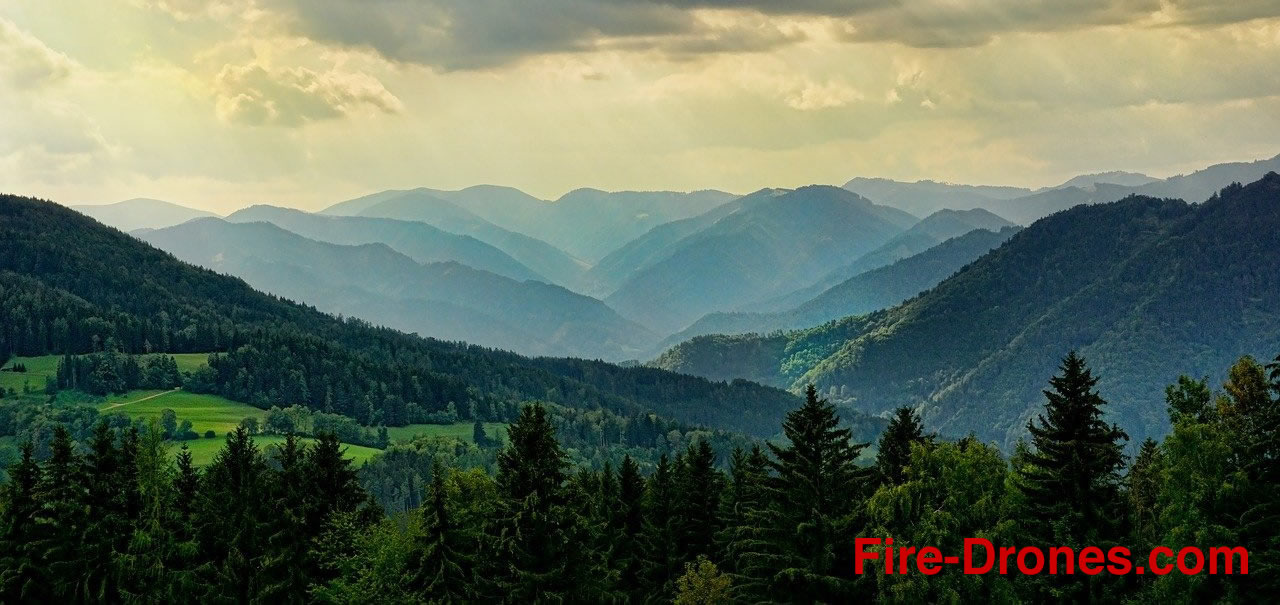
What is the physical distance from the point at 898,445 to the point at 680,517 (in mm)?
15338

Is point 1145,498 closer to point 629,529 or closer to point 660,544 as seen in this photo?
point 660,544

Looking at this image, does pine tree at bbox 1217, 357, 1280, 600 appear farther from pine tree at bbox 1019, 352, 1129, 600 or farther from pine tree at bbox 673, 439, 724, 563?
pine tree at bbox 673, 439, 724, 563

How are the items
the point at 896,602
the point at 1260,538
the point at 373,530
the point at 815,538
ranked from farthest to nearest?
the point at 373,530
the point at 815,538
the point at 896,602
the point at 1260,538

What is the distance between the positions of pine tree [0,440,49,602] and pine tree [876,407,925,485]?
48.5 metres

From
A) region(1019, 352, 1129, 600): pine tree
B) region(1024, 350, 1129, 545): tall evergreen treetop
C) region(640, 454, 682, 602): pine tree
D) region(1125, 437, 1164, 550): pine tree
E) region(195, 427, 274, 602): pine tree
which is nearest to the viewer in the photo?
region(1019, 352, 1129, 600): pine tree

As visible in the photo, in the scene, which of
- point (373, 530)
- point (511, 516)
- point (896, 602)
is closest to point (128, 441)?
point (373, 530)

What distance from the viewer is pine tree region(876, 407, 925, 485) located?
236 ft

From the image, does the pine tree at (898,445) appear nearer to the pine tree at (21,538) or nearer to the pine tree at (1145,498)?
the pine tree at (1145,498)

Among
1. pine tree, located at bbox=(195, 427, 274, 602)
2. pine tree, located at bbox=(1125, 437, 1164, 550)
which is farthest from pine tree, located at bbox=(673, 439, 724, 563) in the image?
pine tree, located at bbox=(195, 427, 274, 602)

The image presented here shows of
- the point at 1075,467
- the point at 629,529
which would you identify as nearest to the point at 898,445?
the point at 1075,467

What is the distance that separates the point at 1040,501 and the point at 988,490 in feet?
9.61

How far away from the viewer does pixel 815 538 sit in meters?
62.2

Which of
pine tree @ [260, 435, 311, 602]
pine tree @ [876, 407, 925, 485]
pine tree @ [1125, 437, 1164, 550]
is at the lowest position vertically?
pine tree @ [260, 435, 311, 602]

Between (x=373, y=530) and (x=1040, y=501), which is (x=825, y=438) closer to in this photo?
(x=1040, y=501)
